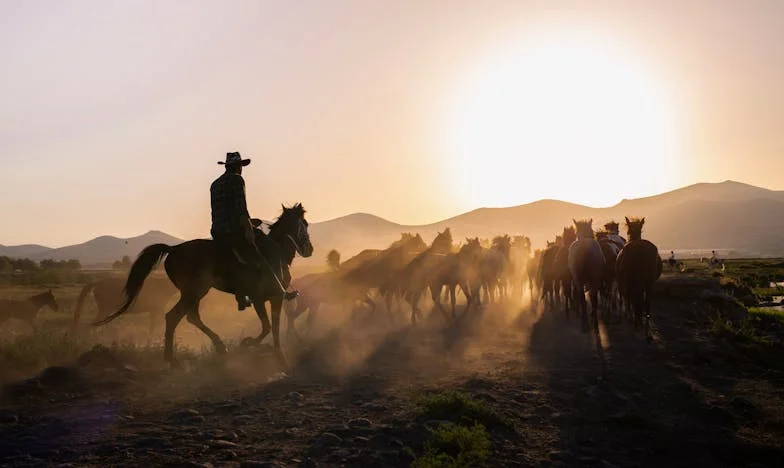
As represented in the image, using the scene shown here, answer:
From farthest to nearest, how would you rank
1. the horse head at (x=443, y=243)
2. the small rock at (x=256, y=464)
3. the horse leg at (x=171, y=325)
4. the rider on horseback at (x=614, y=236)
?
the horse head at (x=443, y=243), the rider on horseback at (x=614, y=236), the horse leg at (x=171, y=325), the small rock at (x=256, y=464)

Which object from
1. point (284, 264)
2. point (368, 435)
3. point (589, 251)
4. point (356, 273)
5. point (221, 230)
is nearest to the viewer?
point (368, 435)

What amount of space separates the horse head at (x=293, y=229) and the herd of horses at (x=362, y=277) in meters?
0.02

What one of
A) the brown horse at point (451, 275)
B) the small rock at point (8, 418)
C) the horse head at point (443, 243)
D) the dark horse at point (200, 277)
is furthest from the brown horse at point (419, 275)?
the small rock at point (8, 418)

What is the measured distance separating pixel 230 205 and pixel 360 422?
530 cm

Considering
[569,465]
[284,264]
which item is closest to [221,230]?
[284,264]

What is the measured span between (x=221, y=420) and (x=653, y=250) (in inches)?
448

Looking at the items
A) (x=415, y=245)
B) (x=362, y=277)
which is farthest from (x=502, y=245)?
(x=362, y=277)

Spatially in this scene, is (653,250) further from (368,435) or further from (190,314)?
(190,314)

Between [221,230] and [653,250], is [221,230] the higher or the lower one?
the higher one

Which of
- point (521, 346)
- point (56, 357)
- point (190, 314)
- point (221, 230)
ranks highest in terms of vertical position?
point (221, 230)

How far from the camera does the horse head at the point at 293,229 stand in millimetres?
11094

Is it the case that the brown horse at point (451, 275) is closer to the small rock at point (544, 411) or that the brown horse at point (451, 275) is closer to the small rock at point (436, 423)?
the small rock at point (544, 411)

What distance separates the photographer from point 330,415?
22.9 feet

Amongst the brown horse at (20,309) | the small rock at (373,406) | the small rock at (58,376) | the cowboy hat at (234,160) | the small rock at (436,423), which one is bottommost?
the small rock at (373,406)
